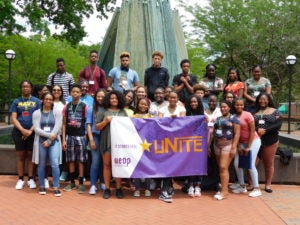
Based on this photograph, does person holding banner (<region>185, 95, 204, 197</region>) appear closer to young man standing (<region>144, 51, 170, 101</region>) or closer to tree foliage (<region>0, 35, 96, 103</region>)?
young man standing (<region>144, 51, 170, 101</region>)

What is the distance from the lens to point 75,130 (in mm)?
7113

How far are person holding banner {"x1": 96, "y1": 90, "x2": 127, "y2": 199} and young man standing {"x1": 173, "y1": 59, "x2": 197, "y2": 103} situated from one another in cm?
193

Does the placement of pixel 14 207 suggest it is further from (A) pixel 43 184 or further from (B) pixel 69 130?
(B) pixel 69 130

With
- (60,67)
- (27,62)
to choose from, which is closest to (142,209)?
(60,67)

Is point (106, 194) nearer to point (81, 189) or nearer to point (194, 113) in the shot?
point (81, 189)

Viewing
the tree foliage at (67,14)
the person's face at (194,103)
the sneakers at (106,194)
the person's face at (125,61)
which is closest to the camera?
the sneakers at (106,194)

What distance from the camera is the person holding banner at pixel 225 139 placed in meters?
6.86

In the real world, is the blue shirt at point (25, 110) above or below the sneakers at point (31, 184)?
above

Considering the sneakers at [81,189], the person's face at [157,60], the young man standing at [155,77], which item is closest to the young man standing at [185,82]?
the young man standing at [155,77]

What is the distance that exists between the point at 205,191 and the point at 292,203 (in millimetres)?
1548

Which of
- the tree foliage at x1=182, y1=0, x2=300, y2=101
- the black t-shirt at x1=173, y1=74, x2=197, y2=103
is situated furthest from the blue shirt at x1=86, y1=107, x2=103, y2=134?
the tree foliage at x1=182, y1=0, x2=300, y2=101

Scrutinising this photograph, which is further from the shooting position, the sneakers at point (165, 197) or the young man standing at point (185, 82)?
the young man standing at point (185, 82)

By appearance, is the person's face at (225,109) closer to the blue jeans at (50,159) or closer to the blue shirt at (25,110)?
the blue jeans at (50,159)

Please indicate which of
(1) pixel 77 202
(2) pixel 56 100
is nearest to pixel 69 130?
(2) pixel 56 100
